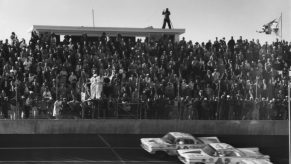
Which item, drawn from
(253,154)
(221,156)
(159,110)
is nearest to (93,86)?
(159,110)

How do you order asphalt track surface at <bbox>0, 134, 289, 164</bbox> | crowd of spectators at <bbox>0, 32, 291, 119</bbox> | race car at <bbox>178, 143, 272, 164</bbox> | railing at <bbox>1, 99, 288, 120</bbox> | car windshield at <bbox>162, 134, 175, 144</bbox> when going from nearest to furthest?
1. race car at <bbox>178, 143, 272, 164</bbox>
2. asphalt track surface at <bbox>0, 134, 289, 164</bbox>
3. car windshield at <bbox>162, 134, 175, 144</bbox>
4. crowd of spectators at <bbox>0, 32, 291, 119</bbox>
5. railing at <bbox>1, 99, 288, 120</bbox>

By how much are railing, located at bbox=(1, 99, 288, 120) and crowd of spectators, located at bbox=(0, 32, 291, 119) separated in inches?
2.1

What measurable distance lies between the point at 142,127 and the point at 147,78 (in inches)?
Answer: 115

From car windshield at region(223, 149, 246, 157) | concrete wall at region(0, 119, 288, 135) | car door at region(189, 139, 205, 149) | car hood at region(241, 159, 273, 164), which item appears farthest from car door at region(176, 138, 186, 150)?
concrete wall at region(0, 119, 288, 135)

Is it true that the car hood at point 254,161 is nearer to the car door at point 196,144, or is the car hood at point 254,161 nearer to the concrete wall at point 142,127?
the car door at point 196,144

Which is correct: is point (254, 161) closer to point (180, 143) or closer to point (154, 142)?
point (180, 143)

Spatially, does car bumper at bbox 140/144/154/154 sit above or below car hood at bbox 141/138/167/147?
below

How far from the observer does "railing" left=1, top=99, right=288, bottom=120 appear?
26.5m

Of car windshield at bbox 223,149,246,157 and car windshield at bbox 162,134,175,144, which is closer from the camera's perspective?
car windshield at bbox 223,149,246,157

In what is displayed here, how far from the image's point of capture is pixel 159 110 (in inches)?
1085

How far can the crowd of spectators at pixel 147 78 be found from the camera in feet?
85.3

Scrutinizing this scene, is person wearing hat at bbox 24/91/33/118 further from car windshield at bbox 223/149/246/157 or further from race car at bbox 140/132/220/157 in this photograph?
car windshield at bbox 223/149/246/157

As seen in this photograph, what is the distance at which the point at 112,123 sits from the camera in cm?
2814

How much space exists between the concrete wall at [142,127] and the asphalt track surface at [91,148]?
0.40m
